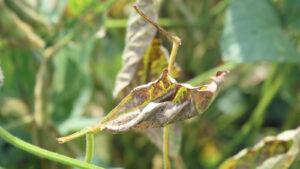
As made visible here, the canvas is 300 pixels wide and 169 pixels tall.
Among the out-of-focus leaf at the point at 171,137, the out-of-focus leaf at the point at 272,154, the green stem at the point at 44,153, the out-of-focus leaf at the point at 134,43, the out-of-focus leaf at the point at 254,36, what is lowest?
the green stem at the point at 44,153

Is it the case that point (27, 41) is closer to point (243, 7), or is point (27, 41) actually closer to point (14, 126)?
point (14, 126)

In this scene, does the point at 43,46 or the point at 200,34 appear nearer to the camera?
the point at 43,46

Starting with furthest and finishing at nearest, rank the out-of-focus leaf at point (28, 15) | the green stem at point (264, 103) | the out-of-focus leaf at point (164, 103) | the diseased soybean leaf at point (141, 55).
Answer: the green stem at point (264, 103)
the out-of-focus leaf at point (28, 15)
the diseased soybean leaf at point (141, 55)
the out-of-focus leaf at point (164, 103)

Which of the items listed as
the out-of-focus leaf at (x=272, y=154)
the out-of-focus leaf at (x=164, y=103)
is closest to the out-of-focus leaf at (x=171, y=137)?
the out-of-focus leaf at (x=272, y=154)

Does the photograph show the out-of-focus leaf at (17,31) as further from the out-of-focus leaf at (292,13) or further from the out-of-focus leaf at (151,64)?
the out-of-focus leaf at (292,13)

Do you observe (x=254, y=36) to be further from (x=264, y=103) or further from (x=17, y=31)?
(x=17, y=31)

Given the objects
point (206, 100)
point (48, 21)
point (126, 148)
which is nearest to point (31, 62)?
point (48, 21)

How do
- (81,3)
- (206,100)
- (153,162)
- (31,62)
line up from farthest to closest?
(153,162) < (31,62) < (81,3) < (206,100)
